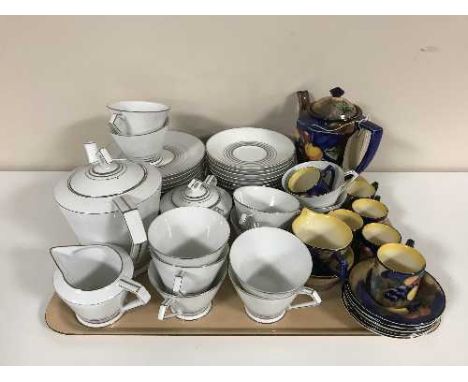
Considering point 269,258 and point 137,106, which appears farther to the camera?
point 137,106

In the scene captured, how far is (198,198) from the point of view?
2.58 feet

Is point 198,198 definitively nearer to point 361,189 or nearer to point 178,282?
point 178,282

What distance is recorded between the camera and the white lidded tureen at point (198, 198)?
78cm

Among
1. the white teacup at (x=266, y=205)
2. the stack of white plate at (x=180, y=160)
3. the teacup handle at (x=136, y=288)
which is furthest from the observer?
the stack of white plate at (x=180, y=160)

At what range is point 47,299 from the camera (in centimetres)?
74

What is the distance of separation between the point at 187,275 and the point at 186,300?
0.05m

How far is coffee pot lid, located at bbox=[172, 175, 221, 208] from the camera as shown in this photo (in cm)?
78

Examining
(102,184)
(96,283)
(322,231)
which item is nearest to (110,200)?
(102,184)

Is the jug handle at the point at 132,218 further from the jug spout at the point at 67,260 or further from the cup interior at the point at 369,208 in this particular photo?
the cup interior at the point at 369,208

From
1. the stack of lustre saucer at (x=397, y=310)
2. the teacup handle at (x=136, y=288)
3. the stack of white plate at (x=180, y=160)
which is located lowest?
the stack of lustre saucer at (x=397, y=310)

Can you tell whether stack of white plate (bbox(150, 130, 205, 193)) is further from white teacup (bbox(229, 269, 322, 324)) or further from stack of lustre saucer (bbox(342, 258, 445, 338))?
stack of lustre saucer (bbox(342, 258, 445, 338))

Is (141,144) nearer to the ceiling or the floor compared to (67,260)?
nearer to the ceiling

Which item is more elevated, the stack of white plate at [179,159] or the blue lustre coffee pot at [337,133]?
the blue lustre coffee pot at [337,133]

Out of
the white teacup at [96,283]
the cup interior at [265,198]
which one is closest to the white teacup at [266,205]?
the cup interior at [265,198]
